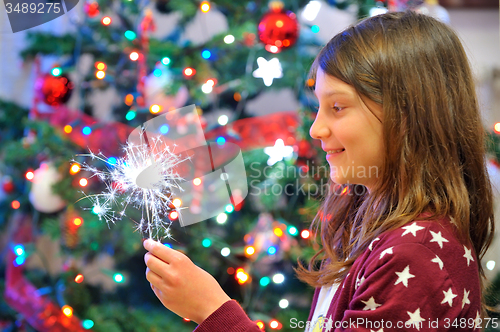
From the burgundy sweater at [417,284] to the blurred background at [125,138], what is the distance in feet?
2.13

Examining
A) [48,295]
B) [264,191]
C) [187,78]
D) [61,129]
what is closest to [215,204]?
[264,191]

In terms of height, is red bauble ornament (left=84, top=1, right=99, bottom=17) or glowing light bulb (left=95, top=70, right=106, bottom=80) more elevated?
red bauble ornament (left=84, top=1, right=99, bottom=17)

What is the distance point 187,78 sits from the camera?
126 centimetres

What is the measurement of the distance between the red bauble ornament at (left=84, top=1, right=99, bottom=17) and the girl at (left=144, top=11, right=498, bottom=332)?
98 centimetres

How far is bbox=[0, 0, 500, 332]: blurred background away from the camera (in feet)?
3.93

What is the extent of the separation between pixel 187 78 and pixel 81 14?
0.51 meters

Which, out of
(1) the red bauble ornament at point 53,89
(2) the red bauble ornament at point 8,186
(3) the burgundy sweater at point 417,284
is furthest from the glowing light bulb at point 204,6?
(3) the burgundy sweater at point 417,284

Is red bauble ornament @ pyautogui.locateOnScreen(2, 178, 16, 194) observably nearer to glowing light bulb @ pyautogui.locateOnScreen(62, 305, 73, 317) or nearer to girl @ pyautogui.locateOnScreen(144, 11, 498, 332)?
glowing light bulb @ pyautogui.locateOnScreen(62, 305, 73, 317)

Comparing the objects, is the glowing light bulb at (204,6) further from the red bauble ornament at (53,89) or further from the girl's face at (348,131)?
the girl's face at (348,131)

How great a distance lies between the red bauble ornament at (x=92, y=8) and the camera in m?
1.33

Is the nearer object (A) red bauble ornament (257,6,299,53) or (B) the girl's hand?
(B) the girl's hand

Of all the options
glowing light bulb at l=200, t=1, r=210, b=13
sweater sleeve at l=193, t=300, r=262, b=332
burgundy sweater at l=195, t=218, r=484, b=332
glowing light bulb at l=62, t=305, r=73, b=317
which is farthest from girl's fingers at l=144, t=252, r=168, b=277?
glowing light bulb at l=200, t=1, r=210, b=13

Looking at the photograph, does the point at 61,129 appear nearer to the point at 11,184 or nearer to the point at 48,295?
the point at 11,184

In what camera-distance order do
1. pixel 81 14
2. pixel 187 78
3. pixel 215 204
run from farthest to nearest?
1. pixel 81 14
2. pixel 187 78
3. pixel 215 204
